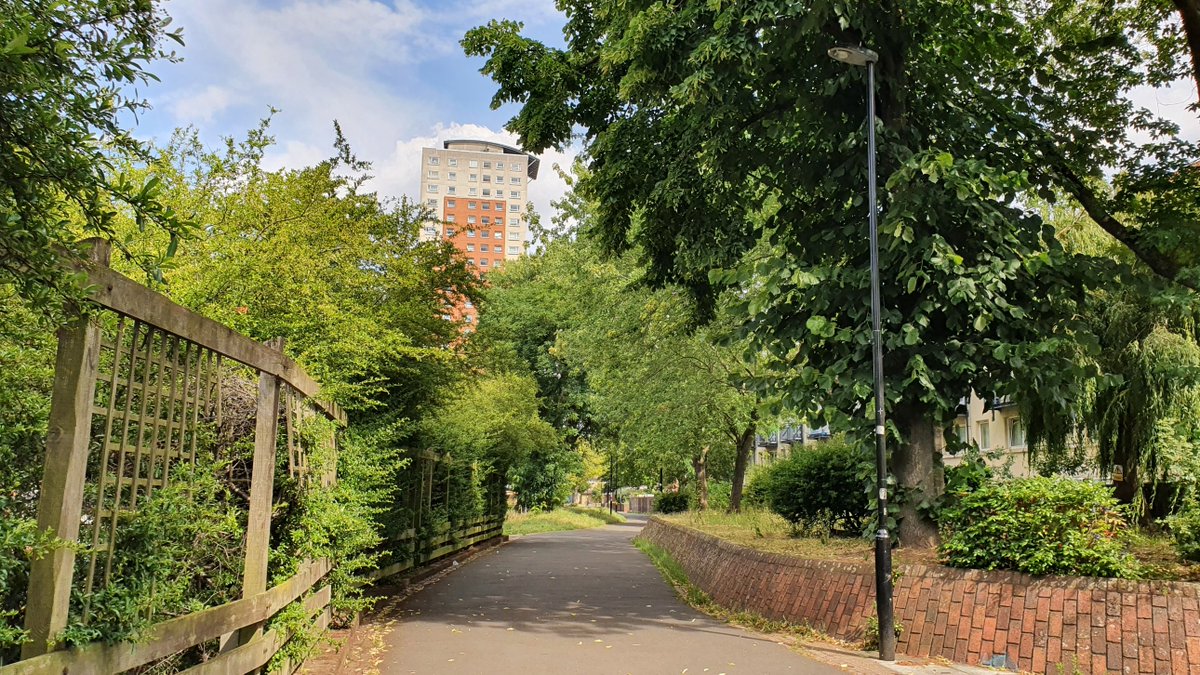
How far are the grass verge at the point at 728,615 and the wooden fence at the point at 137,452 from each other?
5.97 meters

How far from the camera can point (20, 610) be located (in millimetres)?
3715

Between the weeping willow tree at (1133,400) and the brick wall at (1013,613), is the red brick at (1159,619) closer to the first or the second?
the brick wall at (1013,613)

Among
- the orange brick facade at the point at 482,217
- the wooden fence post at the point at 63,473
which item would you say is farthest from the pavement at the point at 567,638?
the orange brick facade at the point at 482,217

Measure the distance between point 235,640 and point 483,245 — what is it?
140 m

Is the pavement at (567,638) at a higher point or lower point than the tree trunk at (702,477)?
lower

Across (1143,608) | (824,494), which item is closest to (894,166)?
(1143,608)

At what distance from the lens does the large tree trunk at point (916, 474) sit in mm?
10414

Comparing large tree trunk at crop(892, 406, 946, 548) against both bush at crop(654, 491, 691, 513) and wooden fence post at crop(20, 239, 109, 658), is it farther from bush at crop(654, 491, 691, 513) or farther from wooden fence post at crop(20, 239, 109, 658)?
bush at crop(654, 491, 691, 513)

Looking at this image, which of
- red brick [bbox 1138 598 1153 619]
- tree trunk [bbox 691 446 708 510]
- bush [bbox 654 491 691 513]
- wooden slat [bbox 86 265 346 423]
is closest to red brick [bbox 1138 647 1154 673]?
red brick [bbox 1138 598 1153 619]

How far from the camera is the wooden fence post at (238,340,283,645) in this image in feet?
19.0

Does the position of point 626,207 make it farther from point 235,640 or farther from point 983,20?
point 235,640

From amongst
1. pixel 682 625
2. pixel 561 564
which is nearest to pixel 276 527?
pixel 682 625

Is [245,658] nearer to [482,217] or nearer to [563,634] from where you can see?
[563,634]

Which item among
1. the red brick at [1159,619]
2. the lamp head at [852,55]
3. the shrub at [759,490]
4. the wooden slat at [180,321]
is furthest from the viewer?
the shrub at [759,490]
